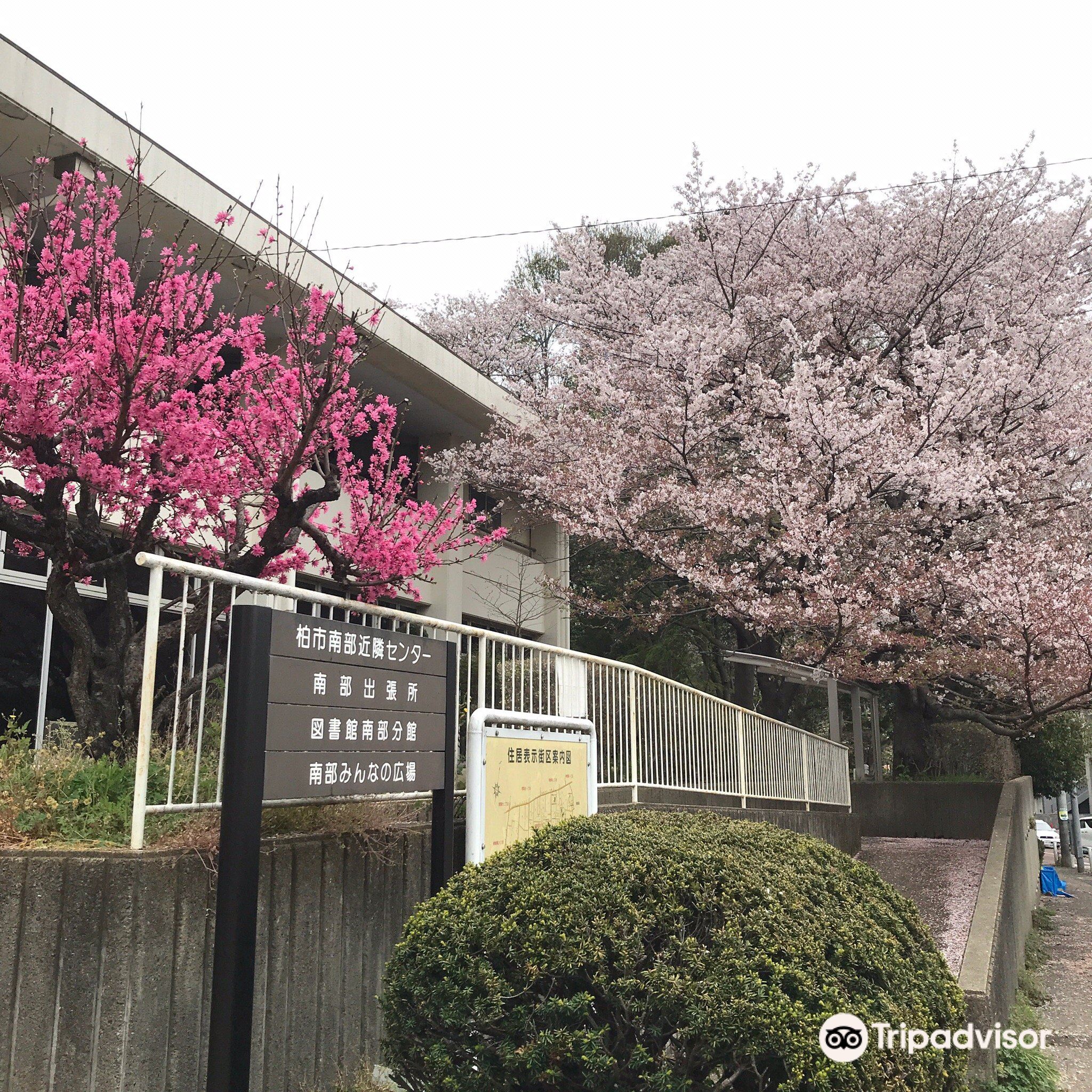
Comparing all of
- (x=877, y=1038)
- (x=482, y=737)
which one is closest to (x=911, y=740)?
(x=482, y=737)

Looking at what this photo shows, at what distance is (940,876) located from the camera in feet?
43.2

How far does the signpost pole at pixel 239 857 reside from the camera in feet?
11.6

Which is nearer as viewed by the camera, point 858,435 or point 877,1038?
point 877,1038

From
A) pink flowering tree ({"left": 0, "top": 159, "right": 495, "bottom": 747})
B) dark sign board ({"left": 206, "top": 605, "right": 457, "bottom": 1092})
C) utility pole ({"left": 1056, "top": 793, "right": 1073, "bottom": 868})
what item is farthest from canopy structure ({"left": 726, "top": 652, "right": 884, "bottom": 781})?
utility pole ({"left": 1056, "top": 793, "right": 1073, "bottom": 868})

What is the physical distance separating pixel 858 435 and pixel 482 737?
33.1ft

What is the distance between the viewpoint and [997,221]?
16.1m

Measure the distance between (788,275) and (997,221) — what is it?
11.1 ft

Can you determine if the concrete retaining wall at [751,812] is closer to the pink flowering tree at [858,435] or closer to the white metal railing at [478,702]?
the white metal railing at [478,702]

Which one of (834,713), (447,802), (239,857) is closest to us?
(239,857)

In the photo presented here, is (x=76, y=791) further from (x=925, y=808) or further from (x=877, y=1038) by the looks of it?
(x=925, y=808)

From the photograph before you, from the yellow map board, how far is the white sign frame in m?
0.03

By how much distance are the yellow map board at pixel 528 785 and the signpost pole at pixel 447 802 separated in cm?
18

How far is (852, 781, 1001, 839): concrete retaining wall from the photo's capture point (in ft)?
60.5

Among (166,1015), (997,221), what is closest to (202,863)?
(166,1015)
